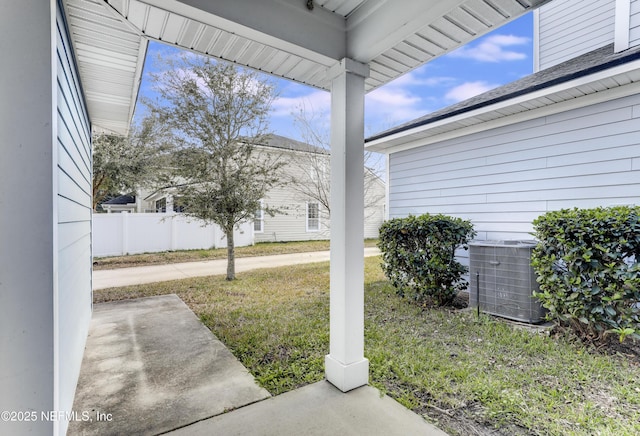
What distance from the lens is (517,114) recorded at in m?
4.78

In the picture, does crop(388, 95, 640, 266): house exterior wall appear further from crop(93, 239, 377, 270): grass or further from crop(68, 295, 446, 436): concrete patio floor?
crop(93, 239, 377, 270): grass

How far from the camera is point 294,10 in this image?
7.00 ft

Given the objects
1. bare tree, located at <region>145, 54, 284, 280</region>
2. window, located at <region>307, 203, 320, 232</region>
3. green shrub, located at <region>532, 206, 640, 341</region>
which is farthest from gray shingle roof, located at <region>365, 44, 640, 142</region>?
window, located at <region>307, 203, 320, 232</region>

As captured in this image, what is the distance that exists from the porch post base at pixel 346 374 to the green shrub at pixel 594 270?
237cm

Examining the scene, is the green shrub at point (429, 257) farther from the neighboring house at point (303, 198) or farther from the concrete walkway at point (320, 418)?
the neighboring house at point (303, 198)

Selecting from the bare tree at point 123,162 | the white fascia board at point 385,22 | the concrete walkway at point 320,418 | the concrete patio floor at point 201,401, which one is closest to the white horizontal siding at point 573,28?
the white fascia board at point 385,22

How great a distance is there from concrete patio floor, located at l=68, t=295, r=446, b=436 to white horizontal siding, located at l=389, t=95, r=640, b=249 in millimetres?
3802

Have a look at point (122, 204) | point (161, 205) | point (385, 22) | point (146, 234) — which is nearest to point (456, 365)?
point (385, 22)

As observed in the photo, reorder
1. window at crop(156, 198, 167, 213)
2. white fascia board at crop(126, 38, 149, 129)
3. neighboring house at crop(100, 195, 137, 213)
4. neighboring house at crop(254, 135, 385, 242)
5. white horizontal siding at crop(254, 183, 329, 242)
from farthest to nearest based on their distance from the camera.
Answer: neighboring house at crop(100, 195, 137, 213)
white horizontal siding at crop(254, 183, 329, 242)
window at crop(156, 198, 167, 213)
neighboring house at crop(254, 135, 385, 242)
white fascia board at crop(126, 38, 149, 129)

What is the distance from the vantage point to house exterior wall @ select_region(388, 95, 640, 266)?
389 cm

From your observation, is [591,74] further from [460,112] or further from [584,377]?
[584,377]

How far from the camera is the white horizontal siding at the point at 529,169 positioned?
3.89m

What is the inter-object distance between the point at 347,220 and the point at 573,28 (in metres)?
6.66

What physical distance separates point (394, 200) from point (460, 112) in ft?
7.90
